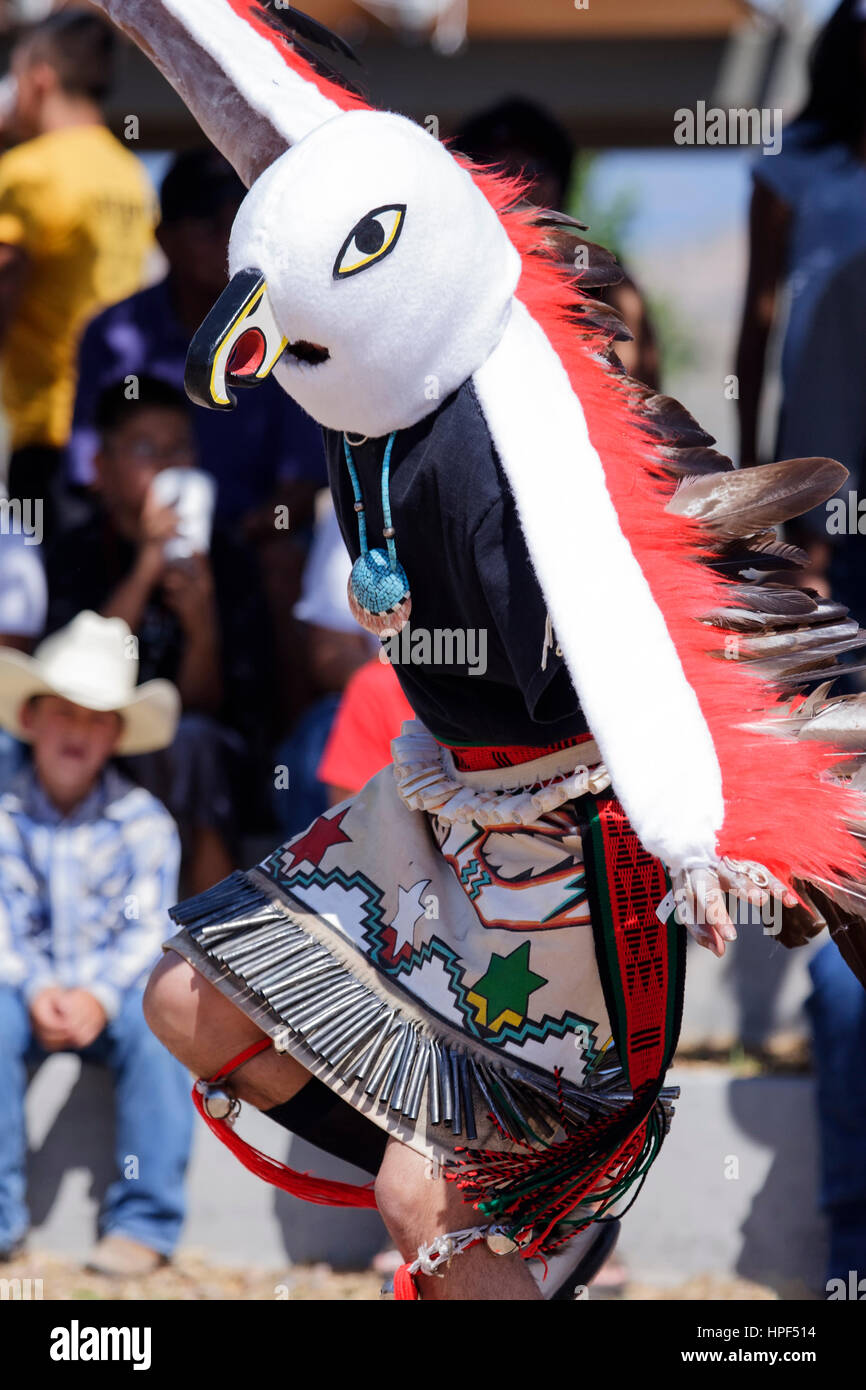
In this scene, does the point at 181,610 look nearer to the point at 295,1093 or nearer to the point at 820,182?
the point at 820,182

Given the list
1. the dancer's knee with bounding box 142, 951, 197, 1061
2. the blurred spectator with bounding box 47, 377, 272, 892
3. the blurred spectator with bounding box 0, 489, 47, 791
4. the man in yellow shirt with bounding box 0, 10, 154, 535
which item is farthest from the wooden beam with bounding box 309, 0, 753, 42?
the dancer's knee with bounding box 142, 951, 197, 1061

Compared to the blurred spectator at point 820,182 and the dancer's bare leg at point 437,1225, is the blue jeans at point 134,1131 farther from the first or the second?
the blurred spectator at point 820,182

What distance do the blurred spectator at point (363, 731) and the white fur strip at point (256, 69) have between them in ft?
5.10

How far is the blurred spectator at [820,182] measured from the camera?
3822 mm

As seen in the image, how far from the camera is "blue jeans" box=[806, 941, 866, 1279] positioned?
3.29m

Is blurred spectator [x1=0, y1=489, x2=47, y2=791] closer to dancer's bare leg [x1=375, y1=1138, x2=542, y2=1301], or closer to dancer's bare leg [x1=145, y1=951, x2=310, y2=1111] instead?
dancer's bare leg [x1=145, y1=951, x2=310, y2=1111]

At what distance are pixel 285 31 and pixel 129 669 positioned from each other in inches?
70.2

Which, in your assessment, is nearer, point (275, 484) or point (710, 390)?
point (275, 484)

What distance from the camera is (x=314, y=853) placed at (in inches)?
88.0

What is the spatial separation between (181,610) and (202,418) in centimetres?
55

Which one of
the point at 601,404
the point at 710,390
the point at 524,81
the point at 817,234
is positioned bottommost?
the point at 601,404

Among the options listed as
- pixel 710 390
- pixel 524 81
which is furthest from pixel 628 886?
pixel 710 390
